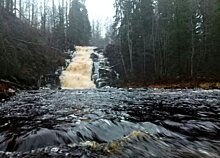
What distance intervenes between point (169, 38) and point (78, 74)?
12.0 m

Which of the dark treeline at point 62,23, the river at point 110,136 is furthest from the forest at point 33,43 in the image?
the river at point 110,136

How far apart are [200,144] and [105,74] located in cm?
3299

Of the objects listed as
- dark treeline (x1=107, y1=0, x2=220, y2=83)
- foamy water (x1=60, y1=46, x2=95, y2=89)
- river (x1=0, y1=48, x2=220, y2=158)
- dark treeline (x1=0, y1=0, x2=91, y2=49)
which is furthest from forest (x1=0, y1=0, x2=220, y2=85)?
river (x1=0, y1=48, x2=220, y2=158)

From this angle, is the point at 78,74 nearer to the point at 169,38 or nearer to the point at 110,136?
the point at 169,38

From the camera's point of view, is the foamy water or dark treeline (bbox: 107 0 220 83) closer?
the foamy water

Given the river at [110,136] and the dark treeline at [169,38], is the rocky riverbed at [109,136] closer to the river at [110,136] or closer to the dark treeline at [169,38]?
the river at [110,136]

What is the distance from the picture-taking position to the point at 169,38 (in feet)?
124

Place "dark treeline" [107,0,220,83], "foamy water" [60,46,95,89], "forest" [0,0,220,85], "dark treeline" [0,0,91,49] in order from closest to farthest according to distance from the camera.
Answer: "foamy water" [60,46,95,89], "forest" [0,0,220,85], "dark treeline" [107,0,220,83], "dark treeline" [0,0,91,49]

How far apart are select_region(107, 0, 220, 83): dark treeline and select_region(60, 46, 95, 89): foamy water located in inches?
173

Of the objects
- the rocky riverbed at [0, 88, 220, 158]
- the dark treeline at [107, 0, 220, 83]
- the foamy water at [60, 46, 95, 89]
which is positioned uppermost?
the dark treeline at [107, 0, 220, 83]

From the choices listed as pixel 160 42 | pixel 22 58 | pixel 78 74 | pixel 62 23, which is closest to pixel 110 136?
pixel 22 58

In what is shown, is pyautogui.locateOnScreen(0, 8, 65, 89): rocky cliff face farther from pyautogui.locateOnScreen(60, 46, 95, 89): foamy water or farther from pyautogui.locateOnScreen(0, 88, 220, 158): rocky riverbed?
pyautogui.locateOnScreen(0, 88, 220, 158): rocky riverbed

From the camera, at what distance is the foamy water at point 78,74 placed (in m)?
33.6

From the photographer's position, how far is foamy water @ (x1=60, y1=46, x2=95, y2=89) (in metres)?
33.6
